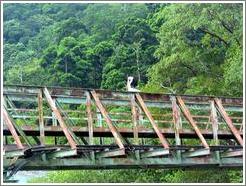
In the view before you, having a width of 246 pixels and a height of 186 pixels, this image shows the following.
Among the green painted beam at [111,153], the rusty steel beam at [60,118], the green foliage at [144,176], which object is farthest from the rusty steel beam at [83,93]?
the green foliage at [144,176]

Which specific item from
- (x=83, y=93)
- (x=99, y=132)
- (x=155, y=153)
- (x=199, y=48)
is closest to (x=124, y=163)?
(x=155, y=153)

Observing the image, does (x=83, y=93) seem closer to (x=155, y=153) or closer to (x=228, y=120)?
(x=155, y=153)

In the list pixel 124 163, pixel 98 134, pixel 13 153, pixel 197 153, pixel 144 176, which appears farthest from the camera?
pixel 144 176

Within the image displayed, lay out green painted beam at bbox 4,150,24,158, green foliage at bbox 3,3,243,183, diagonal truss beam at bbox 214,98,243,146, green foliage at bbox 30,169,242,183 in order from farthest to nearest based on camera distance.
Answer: green foliage at bbox 3,3,243,183, green foliage at bbox 30,169,242,183, diagonal truss beam at bbox 214,98,243,146, green painted beam at bbox 4,150,24,158

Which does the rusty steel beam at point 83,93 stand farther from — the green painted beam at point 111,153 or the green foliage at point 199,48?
the green foliage at point 199,48

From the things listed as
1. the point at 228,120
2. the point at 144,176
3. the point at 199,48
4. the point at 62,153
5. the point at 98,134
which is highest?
the point at 199,48

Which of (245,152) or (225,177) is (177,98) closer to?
(245,152)

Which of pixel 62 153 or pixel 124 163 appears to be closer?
pixel 62 153

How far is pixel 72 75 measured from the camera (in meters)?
51.8

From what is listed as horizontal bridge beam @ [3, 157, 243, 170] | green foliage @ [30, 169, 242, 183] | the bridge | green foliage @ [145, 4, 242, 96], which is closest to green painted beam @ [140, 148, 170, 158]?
the bridge

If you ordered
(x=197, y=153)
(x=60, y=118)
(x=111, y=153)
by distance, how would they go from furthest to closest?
(x=197, y=153)
(x=111, y=153)
(x=60, y=118)

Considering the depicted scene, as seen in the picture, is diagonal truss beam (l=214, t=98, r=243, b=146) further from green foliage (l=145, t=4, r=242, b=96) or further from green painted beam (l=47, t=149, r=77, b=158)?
green foliage (l=145, t=4, r=242, b=96)

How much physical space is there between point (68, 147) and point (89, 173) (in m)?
13.4

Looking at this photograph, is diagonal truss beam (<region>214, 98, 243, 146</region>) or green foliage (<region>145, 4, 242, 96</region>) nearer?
diagonal truss beam (<region>214, 98, 243, 146</region>)
